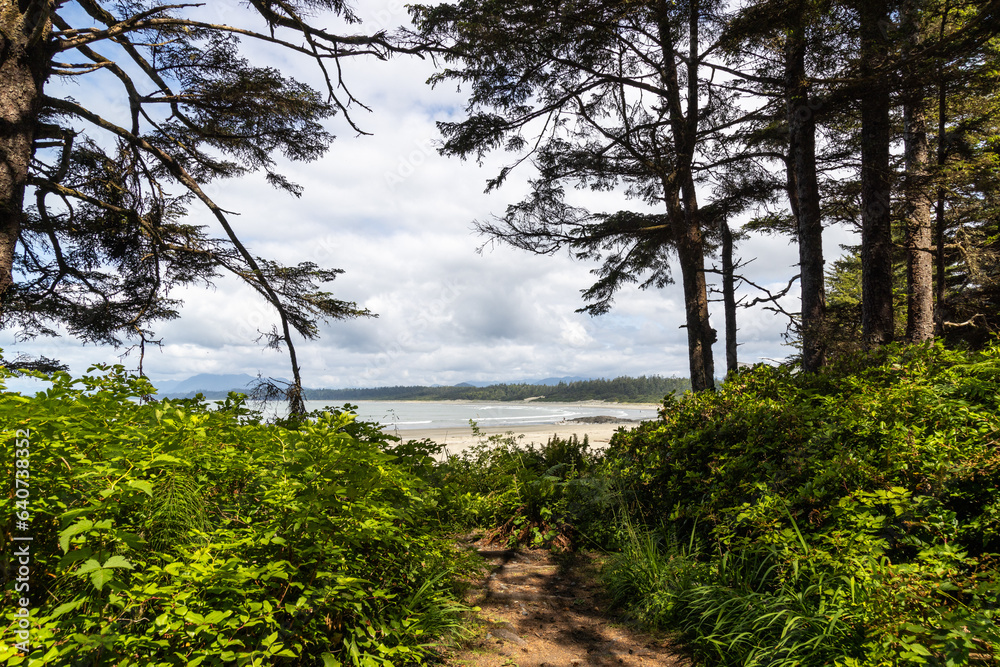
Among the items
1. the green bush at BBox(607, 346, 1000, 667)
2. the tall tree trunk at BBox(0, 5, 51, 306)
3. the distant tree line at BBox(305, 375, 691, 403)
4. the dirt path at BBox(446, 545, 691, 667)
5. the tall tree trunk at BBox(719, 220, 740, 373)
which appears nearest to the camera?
the green bush at BBox(607, 346, 1000, 667)

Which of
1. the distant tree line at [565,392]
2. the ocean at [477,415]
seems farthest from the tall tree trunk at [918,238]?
the distant tree line at [565,392]

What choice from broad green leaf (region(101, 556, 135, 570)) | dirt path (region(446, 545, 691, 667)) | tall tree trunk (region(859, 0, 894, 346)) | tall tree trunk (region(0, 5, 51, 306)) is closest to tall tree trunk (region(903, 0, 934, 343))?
tall tree trunk (region(859, 0, 894, 346))

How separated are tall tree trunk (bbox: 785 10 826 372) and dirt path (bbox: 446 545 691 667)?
5456mm

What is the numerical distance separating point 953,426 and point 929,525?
89cm

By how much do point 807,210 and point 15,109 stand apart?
1125 centimetres

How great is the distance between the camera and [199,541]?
89.4 inches

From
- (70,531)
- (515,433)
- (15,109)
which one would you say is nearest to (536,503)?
(70,531)

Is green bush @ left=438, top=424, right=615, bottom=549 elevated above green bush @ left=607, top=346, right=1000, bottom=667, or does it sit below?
below

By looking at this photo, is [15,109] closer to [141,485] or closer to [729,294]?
[141,485]

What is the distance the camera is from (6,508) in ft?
6.40

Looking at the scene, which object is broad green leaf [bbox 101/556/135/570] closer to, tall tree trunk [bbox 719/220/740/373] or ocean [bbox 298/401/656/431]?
ocean [bbox 298/401/656/431]

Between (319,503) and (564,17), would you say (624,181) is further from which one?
(319,503)

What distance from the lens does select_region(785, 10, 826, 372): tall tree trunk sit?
25.3ft

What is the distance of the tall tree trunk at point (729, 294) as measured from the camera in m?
11.3
